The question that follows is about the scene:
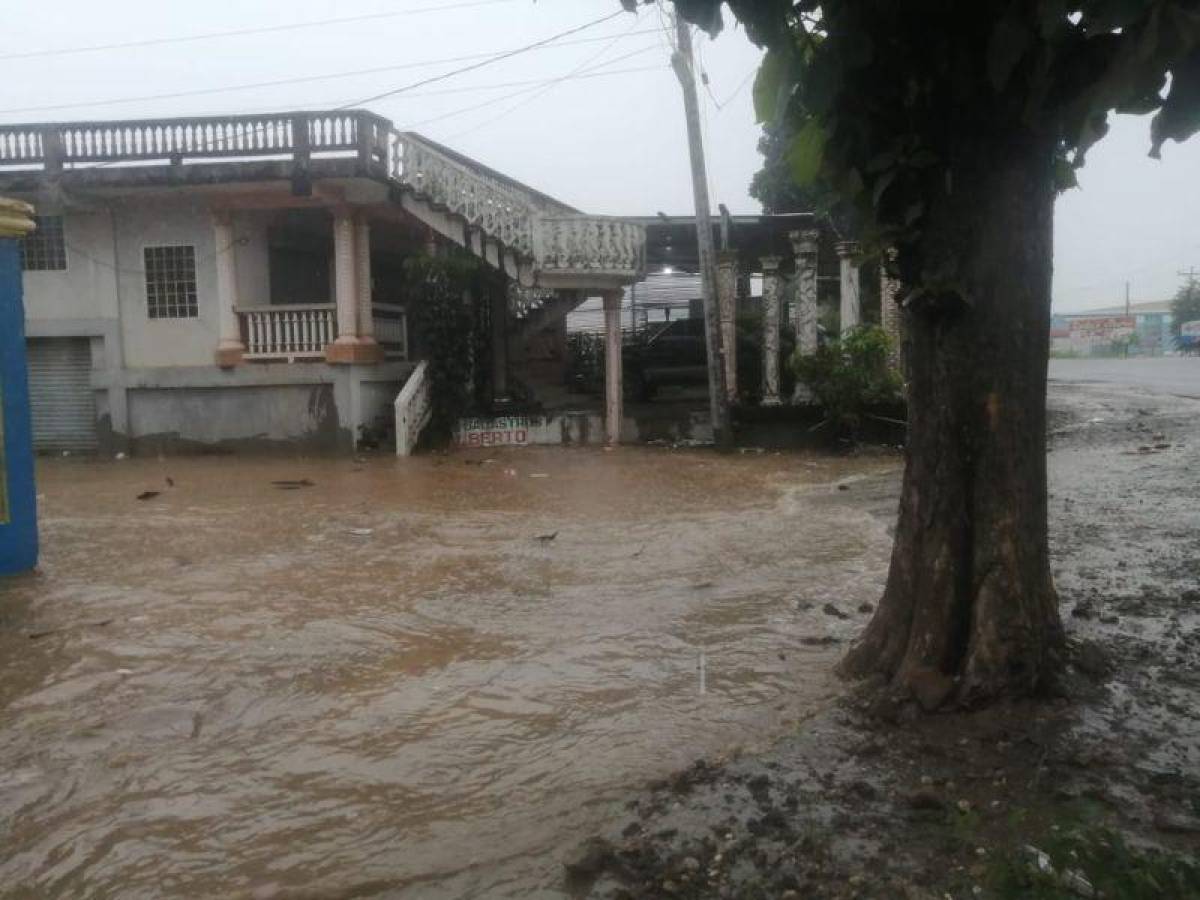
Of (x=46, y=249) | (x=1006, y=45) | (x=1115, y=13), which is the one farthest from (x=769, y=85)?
(x=46, y=249)

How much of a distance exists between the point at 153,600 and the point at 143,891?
3845 mm

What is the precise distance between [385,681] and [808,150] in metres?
3.21

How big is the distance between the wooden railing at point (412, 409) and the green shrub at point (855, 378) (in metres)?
6.19

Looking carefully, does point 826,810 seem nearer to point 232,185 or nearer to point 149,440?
point 232,185

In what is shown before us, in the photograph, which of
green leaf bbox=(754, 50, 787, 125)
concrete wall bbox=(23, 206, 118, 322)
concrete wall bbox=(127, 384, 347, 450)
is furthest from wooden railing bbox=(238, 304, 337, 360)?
green leaf bbox=(754, 50, 787, 125)

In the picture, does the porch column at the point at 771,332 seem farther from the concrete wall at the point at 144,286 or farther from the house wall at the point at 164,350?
the concrete wall at the point at 144,286

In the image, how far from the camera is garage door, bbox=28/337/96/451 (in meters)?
16.8

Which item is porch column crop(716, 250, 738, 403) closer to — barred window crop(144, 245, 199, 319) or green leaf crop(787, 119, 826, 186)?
barred window crop(144, 245, 199, 319)

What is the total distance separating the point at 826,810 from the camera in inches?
126

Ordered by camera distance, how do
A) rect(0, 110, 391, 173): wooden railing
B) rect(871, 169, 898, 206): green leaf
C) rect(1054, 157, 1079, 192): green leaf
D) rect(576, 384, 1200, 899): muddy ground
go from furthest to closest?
1. rect(0, 110, 391, 173): wooden railing
2. rect(1054, 157, 1079, 192): green leaf
3. rect(871, 169, 898, 206): green leaf
4. rect(576, 384, 1200, 899): muddy ground

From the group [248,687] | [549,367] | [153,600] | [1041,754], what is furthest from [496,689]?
[549,367]

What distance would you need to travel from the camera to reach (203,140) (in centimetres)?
1520

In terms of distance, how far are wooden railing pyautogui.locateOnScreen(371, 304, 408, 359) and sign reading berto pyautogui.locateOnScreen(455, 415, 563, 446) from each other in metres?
2.17

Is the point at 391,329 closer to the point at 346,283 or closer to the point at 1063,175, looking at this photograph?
the point at 346,283
